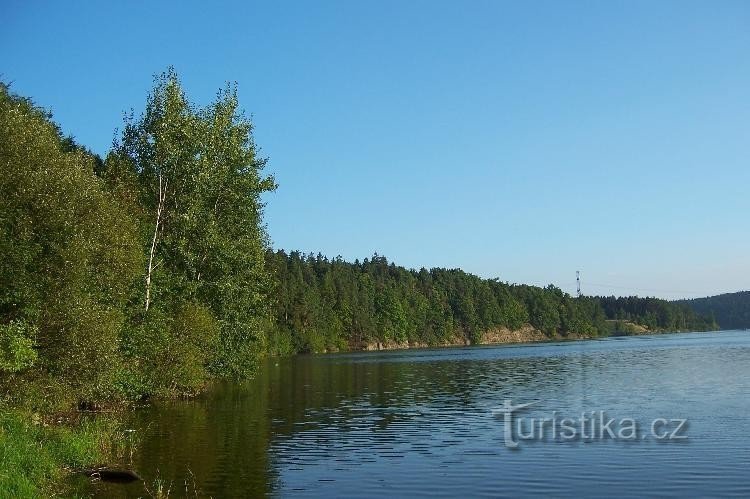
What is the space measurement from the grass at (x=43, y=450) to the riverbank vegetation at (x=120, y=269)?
0.29 ft

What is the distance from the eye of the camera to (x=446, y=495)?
73.8ft

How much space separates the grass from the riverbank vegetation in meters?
0.09

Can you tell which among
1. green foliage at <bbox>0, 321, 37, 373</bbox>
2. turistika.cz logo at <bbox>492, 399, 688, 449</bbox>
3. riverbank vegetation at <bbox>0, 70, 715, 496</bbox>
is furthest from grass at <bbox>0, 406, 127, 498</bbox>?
turistika.cz logo at <bbox>492, 399, 688, 449</bbox>

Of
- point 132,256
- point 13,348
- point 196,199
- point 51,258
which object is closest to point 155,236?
point 196,199

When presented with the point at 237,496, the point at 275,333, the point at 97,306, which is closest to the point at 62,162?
the point at 97,306

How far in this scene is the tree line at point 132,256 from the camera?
100 feet

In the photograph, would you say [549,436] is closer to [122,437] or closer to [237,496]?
[237,496]

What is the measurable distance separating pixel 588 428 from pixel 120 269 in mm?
25760

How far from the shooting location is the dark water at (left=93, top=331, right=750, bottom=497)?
77.6ft

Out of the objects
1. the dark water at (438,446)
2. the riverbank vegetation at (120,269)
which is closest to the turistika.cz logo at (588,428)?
the dark water at (438,446)

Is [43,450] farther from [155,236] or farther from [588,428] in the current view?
[588,428]

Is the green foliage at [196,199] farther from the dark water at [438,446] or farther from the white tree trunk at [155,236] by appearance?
the dark water at [438,446]

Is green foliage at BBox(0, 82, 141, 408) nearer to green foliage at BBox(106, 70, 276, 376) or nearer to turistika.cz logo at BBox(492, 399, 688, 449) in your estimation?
green foliage at BBox(106, 70, 276, 376)

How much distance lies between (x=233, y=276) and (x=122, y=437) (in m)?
23.2
